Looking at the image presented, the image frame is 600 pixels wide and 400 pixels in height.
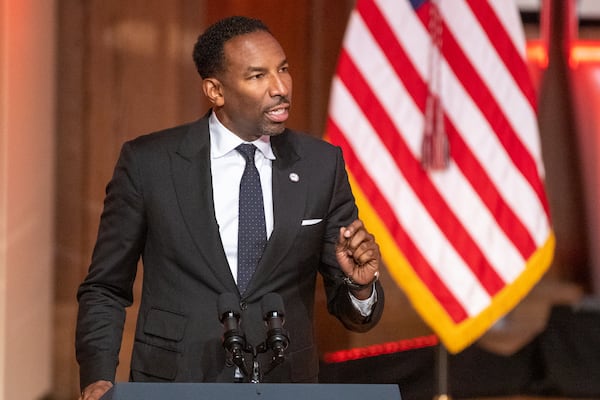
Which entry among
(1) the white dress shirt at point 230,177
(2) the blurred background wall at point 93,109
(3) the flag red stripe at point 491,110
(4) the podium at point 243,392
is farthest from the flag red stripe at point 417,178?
(4) the podium at point 243,392

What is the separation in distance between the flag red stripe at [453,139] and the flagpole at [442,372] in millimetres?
671

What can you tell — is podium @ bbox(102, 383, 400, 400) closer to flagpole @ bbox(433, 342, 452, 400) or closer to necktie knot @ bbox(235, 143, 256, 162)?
necktie knot @ bbox(235, 143, 256, 162)

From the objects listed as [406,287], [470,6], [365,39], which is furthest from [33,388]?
[470,6]

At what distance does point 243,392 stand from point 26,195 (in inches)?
121

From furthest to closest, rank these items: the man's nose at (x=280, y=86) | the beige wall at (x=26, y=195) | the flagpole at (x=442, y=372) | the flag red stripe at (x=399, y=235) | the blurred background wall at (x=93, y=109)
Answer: the flagpole at (x=442, y=372) → the blurred background wall at (x=93, y=109) → the flag red stripe at (x=399, y=235) → the beige wall at (x=26, y=195) → the man's nose at (x=280, y=86)

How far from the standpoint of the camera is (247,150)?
8.86 ft

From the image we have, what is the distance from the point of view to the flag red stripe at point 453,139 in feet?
15.7

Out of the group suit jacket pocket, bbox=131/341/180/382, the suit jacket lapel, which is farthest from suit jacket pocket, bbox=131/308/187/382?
the suit jacket lapel

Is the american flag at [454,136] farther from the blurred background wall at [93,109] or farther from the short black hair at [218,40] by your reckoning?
the short black hair at [218,40]

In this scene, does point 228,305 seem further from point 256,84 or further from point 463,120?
point 463,120

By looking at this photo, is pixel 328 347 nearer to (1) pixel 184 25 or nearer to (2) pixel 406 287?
(2) pixel 406 287

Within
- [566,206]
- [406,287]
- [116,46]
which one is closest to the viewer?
[406,287]

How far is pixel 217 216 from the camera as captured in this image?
8.67 feet

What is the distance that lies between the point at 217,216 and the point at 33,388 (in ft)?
8.77
